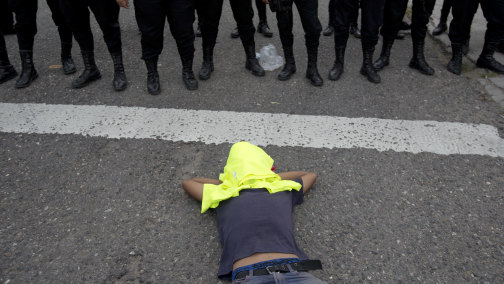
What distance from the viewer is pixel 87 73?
432cm

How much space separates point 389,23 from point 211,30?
2139 mm

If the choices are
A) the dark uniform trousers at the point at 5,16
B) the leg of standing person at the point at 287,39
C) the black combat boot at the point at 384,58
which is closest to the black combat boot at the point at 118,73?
the dark uniform trousers at the point at 5,16

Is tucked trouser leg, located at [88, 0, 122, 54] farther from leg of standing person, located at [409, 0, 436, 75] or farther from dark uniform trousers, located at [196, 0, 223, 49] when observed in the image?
leg of standing person, located at [409, 0, 436, 75]

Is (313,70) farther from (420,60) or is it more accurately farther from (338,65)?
(420,60)

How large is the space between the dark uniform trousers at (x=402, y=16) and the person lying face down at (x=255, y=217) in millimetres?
2643

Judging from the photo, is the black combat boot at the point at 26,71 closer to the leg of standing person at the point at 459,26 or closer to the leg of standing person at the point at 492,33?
the leg of standing person at the point at 459,26

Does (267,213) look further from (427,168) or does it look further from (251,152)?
(427,168)

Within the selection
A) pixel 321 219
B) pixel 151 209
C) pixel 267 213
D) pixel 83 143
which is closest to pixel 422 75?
pixel 321 219

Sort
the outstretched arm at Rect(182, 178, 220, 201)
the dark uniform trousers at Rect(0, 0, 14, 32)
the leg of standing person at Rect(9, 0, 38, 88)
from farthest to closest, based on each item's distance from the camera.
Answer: the dark uniform trousers at Rect(0, 0, 14, 32) → the leg of standing person at Rect(9, 0, 38, 88) → the outstretched arm at Rect(182, 178, 220, 201)

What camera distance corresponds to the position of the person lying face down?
1.97 metres

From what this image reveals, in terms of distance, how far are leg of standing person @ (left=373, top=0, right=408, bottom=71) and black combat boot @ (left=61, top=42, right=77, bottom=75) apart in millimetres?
3811

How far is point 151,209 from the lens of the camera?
8.64 feet

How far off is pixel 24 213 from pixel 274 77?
299 cm

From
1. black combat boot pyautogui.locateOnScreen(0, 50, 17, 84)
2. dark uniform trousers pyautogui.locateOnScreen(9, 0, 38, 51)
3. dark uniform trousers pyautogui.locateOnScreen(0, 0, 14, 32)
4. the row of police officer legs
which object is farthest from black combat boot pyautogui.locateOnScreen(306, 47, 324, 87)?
dark uniform trousers pyautogui.locateOnScreen(0, 0, 14, 32)
